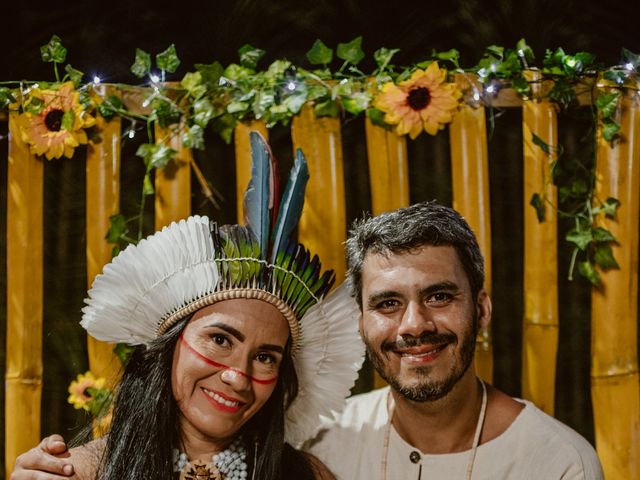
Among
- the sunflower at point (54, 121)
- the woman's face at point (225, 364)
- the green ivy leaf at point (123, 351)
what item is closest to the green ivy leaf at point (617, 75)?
the woman's face at point (225, 364)

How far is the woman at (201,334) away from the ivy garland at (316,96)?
2.03ft

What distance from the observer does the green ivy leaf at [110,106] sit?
309cm

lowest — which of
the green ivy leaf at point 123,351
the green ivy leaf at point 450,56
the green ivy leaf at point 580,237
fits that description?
the green ivy leaf at point 123,351

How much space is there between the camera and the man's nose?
254 centimetres

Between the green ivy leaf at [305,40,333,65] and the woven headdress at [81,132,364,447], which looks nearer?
the woven headdress at [81,132,364,447]

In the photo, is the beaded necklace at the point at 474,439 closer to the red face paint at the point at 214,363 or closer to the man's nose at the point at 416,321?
the man's nose at the point at 416,321

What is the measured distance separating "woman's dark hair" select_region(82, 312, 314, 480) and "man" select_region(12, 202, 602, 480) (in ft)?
1.25

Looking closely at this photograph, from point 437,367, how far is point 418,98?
1.15 m

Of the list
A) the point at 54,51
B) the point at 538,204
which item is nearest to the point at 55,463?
the point at 54,51

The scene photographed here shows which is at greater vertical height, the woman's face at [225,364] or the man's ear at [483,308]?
the man's ear at [483,308]

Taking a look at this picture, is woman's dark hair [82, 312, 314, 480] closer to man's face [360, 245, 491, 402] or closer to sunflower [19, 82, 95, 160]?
man's face [360, 245, 491, 402]

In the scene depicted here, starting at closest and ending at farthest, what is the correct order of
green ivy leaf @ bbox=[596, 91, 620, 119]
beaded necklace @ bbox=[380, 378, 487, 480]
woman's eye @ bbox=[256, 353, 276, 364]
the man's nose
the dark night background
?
1. woman's eye @ bbox=[256, 353, 276, 364]
2. the man's nose
3. beaded necklace @ bbox=[380, 378, 487, 480]
4. green ivy leaf @ bbox=[596, 91, 620, 119]
5. the dark night background

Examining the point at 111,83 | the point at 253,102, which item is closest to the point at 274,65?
the point at 253,102

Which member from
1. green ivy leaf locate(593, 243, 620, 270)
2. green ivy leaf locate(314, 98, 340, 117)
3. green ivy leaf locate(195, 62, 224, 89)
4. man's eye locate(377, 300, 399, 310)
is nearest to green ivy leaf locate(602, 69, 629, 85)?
green ivy leaf locate(593, 243, 620, 270)
